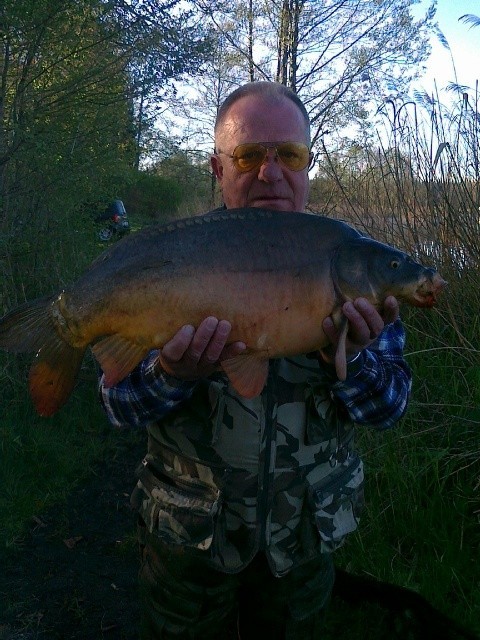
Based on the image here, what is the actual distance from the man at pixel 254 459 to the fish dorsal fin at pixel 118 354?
8 centimetres

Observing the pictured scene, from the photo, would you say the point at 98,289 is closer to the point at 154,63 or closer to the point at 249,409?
the point at 249,409

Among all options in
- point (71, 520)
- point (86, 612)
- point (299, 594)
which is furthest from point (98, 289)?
point (71, 520)

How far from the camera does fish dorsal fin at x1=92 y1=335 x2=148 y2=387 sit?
1.52 metres

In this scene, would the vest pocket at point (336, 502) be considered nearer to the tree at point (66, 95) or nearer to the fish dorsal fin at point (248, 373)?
the fish dorsal fin at point (248, 373)

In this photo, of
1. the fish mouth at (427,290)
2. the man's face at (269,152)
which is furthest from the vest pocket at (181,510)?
the man's face at (269,152)

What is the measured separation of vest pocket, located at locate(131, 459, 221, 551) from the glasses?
36.9 inches

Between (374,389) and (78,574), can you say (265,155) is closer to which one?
(374,389)

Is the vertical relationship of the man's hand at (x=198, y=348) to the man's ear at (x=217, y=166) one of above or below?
below

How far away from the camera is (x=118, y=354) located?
1.52 meters

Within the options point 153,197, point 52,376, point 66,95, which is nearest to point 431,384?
point 52,376

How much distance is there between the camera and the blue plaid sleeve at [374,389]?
5.37ft

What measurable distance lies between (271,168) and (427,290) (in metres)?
0.57

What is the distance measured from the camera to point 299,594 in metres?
1.75

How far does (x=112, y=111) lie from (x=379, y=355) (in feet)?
12.2
